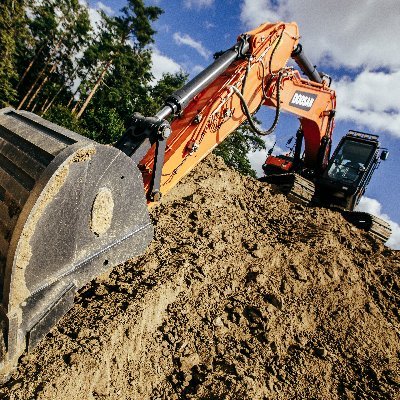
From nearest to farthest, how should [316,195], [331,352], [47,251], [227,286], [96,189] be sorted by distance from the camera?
[47,251] → [96,189] → [331,352] → [227,286] → [316,195]

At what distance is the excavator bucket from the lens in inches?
71.2

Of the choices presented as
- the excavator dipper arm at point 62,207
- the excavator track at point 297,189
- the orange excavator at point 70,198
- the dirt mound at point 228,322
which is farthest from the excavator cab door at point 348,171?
the excavator dipper arm at point 62,207

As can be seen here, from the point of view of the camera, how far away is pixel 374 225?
6801mm

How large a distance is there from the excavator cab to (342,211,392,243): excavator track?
457mm

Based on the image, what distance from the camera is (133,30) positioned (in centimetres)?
2717

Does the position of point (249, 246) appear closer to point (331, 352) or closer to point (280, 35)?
point (331, 352)

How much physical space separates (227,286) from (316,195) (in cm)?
481

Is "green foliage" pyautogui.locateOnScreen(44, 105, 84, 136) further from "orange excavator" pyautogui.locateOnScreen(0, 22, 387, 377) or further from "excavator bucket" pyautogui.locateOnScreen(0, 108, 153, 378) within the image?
"excavator bucket" pyautogui.locateOnScreen(0, 108, 153, 378)

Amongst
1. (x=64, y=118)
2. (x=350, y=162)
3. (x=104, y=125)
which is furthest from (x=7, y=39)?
(x=350, y=162)

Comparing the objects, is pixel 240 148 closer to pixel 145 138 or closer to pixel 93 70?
pixel 93 70

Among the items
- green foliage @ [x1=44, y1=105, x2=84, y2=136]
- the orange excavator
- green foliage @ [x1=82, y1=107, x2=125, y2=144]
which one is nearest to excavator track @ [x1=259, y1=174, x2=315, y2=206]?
the orange excavator

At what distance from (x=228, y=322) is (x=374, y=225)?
4.81 metres

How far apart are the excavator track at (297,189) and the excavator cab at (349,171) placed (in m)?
0.58

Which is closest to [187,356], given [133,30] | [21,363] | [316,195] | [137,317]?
Result: [137,317]
